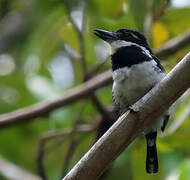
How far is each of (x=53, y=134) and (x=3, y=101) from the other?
2.30 ft

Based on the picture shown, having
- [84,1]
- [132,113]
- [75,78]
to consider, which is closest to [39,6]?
[75,78]

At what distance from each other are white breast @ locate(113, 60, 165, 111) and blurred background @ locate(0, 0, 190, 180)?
42 centimetres

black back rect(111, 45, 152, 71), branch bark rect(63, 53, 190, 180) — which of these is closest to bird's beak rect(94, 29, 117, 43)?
black back rect(111, 45, 152, 71)

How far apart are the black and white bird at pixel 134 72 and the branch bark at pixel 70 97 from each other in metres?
0.48

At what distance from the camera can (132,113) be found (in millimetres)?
2107

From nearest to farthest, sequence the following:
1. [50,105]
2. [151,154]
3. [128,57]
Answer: [128,57], [151,154], [50,105]

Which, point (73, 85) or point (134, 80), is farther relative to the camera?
point (73, 85)

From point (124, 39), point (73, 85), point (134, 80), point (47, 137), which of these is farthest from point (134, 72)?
point (73, 85)

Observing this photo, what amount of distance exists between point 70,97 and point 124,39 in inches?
24.5

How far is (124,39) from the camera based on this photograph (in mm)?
3270

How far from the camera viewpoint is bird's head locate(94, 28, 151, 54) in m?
3.23

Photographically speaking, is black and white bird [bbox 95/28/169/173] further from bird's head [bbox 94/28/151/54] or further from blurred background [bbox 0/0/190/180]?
blurred background [bbox 0/0/190/180]

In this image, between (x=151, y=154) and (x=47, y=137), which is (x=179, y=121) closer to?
(x=151, y=154)

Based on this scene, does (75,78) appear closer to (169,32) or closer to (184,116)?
(169,32)
